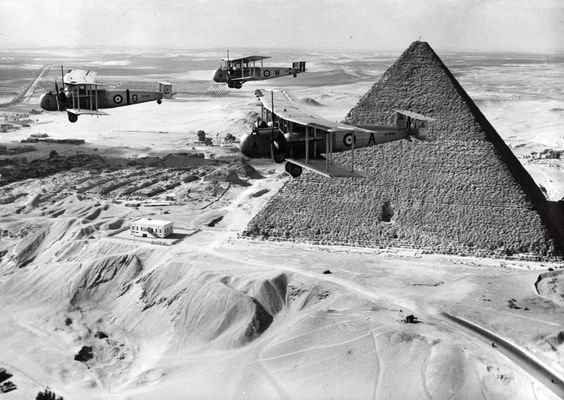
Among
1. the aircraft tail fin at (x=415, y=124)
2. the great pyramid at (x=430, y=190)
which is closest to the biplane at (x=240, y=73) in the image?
the great pyramid at (x=430, y=190)

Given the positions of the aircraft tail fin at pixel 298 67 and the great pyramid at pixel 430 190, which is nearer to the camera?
the aircraft tail fin at pixel 298 67

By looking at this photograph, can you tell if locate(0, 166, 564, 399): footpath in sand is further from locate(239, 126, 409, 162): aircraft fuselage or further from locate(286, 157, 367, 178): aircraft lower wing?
locate(239, 126, 409, 162): aircraft fuselage

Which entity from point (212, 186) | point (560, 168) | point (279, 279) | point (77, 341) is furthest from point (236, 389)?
point (560, 168)

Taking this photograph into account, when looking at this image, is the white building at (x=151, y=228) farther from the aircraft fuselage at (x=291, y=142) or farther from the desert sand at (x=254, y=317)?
the aircraft fuselage at (x=291, y=142)

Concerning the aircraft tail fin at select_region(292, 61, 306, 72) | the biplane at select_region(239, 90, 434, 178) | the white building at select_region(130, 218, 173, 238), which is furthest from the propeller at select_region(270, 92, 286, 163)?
the white building at select_region(130, 218, 173, 238)

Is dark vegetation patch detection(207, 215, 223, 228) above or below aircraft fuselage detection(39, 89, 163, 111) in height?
below

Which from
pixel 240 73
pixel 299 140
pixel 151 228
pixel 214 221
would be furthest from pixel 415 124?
pixel 214 221
